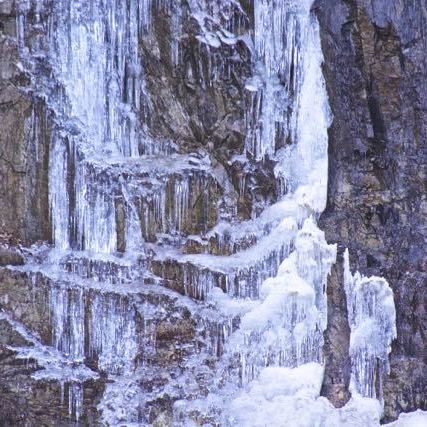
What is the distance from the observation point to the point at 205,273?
7699 millimetres

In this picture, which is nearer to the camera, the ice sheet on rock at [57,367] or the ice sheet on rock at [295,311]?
the ice sheet on rock at [295,311]

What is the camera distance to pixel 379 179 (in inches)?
298

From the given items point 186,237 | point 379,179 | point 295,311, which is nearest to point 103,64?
point 186,237

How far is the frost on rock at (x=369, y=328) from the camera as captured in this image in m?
7.52

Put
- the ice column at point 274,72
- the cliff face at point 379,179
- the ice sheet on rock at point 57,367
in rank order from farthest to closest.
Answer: the ice sheet on rock at point 57,367, the ice column at point 274,72, the cliff face at point 379,179

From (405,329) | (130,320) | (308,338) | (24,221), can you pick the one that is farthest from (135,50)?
(405,329)

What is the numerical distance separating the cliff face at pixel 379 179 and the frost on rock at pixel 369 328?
0.24ft

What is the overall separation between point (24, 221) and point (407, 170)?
370 cm

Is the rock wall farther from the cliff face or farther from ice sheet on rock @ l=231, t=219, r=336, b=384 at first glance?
the cliff face

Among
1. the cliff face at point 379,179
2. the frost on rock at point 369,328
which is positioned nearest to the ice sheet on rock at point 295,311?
the cliff face at point 379,179

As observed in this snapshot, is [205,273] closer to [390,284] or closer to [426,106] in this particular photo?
[390,284]

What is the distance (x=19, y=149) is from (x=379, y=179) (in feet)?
11.4

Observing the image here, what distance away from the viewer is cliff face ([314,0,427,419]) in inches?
288

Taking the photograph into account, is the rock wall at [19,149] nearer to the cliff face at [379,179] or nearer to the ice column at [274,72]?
the ice column at [274,72]
